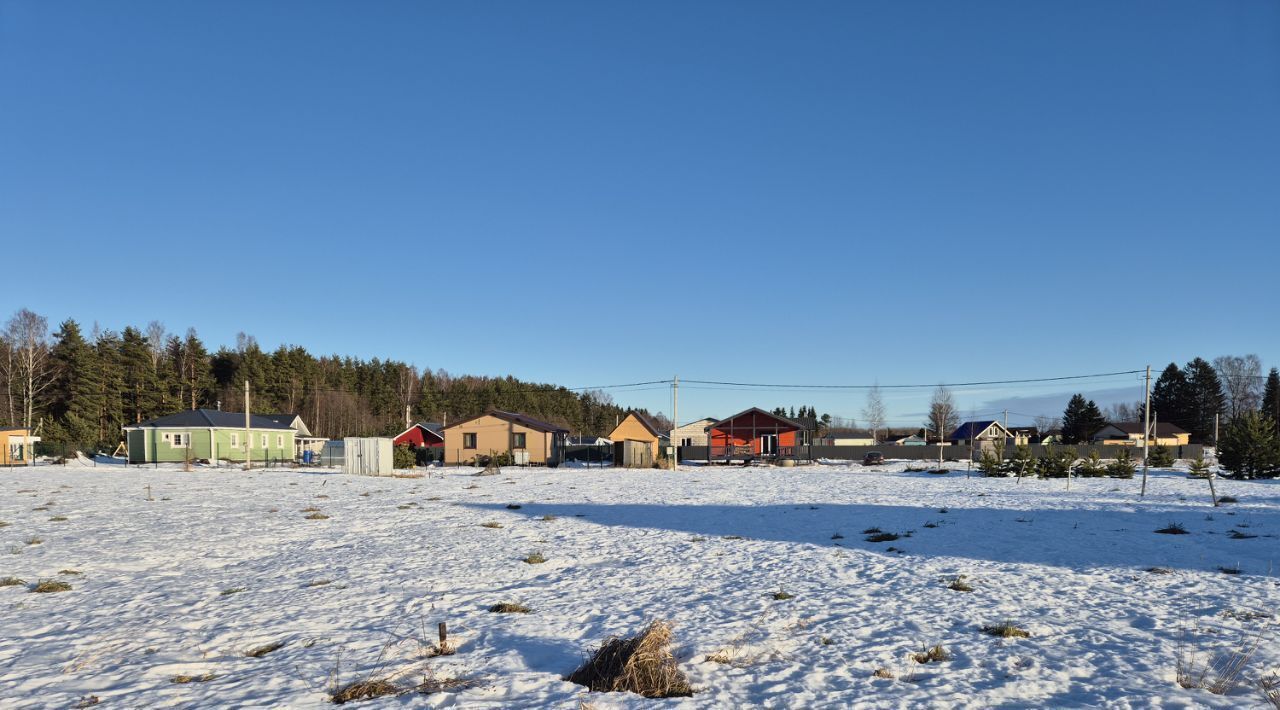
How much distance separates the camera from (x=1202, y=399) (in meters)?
97.8

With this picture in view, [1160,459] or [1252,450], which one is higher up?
[1252,450]

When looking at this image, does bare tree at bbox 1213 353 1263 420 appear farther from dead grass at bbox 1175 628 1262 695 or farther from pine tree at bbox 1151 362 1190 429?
dead grass at bbox 1175 628 1262 695

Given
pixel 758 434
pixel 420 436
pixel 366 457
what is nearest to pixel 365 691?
pixel 366 457

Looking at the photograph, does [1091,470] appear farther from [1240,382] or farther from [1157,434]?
[1240,382]

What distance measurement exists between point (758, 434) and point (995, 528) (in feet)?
154

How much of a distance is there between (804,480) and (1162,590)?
83.0 ft

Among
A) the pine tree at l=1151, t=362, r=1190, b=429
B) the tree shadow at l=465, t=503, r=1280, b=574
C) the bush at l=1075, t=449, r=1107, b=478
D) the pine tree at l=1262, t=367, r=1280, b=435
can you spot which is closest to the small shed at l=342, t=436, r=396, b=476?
the tree shadow at l=465, t=503, r=1280, b=574

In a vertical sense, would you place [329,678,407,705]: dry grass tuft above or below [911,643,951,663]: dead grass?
above

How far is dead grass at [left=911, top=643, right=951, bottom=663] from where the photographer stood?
290 inches

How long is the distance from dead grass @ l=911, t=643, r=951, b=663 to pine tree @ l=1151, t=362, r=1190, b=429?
372ft

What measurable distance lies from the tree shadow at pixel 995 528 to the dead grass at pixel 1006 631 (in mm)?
4615

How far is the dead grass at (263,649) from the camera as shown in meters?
7.74

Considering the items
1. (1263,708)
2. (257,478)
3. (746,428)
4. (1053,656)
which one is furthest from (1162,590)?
(746,428)

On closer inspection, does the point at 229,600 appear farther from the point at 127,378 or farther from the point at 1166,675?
the point at 127,378
